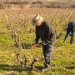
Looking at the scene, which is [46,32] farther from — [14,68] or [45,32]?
[14,68]

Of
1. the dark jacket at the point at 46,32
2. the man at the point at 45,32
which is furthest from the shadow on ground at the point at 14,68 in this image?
the dark jacket at the point at 46,32

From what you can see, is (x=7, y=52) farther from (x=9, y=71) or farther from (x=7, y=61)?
(x=9, y=71)

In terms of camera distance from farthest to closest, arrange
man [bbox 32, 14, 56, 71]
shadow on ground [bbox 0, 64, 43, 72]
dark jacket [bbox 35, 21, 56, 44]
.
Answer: shadow on ground [bbox 0, 64, 43, 72]
dark jacket [bbox 35, 21, 56, 44]
man [bbox 32, 14, 56, 71]

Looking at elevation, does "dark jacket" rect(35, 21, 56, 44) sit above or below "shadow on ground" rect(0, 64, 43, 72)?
above

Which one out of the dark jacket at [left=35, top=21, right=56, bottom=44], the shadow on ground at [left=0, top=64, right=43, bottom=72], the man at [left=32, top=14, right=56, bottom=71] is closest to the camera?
the man at [left=32, top=14, right=56, bottom=71]

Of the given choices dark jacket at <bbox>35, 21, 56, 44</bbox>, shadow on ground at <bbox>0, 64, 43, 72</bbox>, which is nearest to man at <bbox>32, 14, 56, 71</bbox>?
dark jacket at <bbox>35, 21, 56, 44</bbox>

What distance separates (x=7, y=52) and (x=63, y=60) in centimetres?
297

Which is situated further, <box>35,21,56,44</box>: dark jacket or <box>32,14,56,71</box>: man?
<box>35,21,56,44</box>: dark jacket

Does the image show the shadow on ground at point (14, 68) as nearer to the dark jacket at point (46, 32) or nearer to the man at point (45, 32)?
the man at point (45, 32)

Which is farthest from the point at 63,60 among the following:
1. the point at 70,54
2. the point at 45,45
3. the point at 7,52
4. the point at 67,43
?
the point at 67,43

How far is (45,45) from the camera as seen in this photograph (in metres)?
7.52

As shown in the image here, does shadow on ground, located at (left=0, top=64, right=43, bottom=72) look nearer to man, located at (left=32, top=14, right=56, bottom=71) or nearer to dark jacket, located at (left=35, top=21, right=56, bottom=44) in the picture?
man, located at (left=32, top=14, right=56, bottom=71)

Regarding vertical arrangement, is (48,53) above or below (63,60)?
above

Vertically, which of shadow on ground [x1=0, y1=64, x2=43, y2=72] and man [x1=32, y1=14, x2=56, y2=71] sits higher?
man [x1=32, y1=14, x2=56, y2=71]
